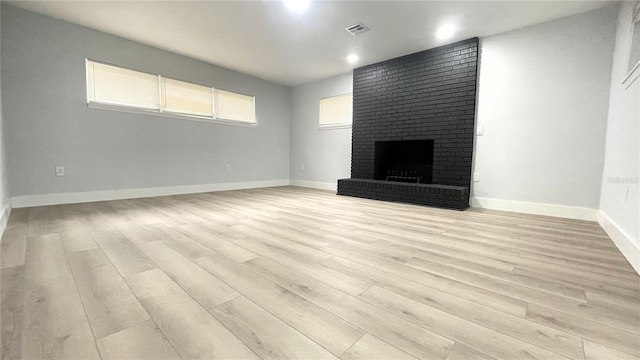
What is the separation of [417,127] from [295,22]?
2324 mm

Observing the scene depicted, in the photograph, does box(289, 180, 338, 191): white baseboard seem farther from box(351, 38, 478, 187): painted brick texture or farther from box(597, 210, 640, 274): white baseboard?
box(597, 210, 640, 274): white baseboard

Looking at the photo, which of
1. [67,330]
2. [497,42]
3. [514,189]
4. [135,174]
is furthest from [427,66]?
[135,174]

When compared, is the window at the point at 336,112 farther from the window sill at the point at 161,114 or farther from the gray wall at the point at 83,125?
the gray wall at the point at 83,125

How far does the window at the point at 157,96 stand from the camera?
3.47 metres

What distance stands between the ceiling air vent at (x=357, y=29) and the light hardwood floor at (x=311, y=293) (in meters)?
2.52

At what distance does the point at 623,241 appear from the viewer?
71.2 inches

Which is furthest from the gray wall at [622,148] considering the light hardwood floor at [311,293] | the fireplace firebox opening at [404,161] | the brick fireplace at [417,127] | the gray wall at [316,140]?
the gray wall at [316,140]

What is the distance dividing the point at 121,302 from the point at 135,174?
339 cm

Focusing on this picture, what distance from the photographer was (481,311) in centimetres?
106

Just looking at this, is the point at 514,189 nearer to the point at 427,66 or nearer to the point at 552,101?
the point at 552,101

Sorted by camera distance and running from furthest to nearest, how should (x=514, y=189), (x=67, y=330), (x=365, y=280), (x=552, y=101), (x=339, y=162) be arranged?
(x=339, y=162) < (x=514, y=189) < (x=552, y=101) < (x=365, y=280) < (x=67, y=330)

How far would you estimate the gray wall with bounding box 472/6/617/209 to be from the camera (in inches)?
107

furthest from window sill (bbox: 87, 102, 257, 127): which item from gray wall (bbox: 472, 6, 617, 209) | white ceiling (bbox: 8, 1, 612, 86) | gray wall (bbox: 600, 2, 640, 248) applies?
gray wall (bbox: 600, 2, 640, 248)

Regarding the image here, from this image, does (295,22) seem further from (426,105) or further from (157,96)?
(157,96)
